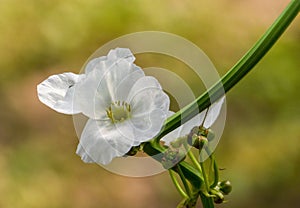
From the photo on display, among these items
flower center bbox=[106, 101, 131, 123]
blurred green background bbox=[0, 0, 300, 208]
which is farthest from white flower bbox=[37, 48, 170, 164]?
blurred green background bbox=[0, 0, 300, 208]

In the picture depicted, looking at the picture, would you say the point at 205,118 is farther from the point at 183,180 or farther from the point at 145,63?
the point at 145,63

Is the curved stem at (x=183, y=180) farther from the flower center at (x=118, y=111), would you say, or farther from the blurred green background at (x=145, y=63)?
the blurred green background at (x=145, y=63)

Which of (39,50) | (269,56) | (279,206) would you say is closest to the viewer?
(279,206)

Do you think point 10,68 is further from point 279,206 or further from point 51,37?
point 279,206

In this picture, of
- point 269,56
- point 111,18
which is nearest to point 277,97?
point 269,56

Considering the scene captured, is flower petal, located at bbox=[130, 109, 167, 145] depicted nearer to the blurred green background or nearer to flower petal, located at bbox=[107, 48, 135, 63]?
flower petal, located at bbox=[107, 48, 135, 63]

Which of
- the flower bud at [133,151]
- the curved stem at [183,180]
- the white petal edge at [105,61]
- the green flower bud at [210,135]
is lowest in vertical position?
the curved stem at [183,180]

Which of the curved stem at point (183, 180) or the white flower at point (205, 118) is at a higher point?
the white flower at point (205, 118)

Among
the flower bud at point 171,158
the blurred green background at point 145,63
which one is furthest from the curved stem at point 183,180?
the blurred green background at point 145,63
